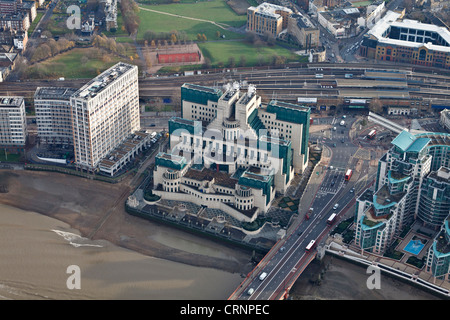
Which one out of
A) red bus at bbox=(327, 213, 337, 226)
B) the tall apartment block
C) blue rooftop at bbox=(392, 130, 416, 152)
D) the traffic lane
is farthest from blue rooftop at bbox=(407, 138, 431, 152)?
the traffic lane

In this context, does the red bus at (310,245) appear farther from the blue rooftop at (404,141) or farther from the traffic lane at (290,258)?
the blue rooftop at (404,141)

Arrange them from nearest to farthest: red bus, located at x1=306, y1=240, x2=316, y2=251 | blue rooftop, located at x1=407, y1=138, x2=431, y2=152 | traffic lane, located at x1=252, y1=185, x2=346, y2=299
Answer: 1. traffic lane, located at x1=252, y1=185, x2=346, y2=299
2. red bus, located at x1=306, y1=240, x2=316, y2=251
3. blue rooftop, located at x1=407, y1=138, x2=431, y2=152

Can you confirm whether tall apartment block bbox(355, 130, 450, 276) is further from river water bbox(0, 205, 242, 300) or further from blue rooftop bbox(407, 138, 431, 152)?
river water bbox(0, 205, 242, 300)

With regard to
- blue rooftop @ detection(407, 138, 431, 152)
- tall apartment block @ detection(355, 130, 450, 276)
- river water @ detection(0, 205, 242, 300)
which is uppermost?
blue rooftop @ detection(407, 138, 431, 152)

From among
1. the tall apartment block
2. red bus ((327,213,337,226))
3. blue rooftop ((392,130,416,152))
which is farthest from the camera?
red bus ((327,213,337,226))

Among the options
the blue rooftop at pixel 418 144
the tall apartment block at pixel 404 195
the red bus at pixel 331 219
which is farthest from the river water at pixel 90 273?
the blue rooftop at pixel 418 144
